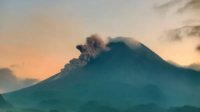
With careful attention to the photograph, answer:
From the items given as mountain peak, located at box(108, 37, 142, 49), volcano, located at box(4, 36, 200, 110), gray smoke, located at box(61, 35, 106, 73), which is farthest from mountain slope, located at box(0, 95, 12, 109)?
mountain peak, located at box(108, 37, 142, 49)

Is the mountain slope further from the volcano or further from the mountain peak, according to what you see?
the mountain peak

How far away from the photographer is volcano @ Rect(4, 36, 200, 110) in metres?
5.72

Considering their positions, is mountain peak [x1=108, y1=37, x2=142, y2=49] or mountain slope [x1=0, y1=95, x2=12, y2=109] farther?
mountain peak [x1=108, y1=37, x2=142, y2=49]

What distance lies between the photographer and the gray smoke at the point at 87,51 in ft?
19.0

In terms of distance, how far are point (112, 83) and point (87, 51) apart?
1.58ft

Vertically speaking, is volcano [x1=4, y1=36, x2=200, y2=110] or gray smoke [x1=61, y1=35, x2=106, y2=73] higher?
gray smoke [x1=61, y1=35, x2=106, y2=73]

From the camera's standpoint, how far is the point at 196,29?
584 cm

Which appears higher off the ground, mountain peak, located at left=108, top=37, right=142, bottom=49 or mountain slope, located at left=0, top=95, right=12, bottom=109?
mountain peak, located at left=108, top=37, right=142, bottom=49

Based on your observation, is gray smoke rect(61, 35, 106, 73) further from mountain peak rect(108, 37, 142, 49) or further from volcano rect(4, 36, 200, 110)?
mountain peak rect(108, 37, 142, 49)

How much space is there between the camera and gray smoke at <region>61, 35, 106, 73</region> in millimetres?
5785

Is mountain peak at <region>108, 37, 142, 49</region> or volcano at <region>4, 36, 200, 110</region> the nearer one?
volcano at <region>4, 36, 200, 110</region>

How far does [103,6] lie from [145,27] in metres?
0.57

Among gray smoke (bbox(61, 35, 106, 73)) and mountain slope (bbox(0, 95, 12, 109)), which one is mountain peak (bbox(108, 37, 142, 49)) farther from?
mountain slope (bbox(0, 95, 12, 109))

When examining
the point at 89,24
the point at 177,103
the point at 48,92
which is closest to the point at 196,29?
the point at 177,103
